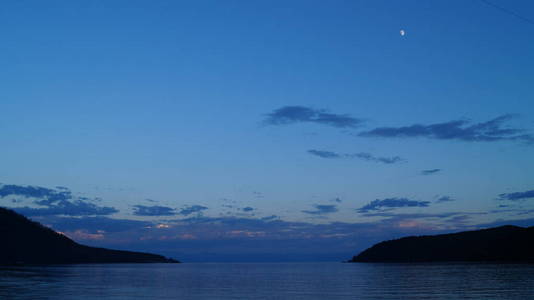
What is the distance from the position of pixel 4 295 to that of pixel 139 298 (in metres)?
15.3

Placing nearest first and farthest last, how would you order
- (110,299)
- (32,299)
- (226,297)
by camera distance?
(32,299) < (110,299) < (226,297)

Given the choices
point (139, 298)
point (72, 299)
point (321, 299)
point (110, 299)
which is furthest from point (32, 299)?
point (321, 299)

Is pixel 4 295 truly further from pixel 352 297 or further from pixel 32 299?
pixel 352 297

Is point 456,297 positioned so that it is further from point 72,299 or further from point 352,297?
point 72,299

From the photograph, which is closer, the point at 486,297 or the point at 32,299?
the point at 32,299

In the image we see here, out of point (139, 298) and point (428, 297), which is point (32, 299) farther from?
point (428, 297)

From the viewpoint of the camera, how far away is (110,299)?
190ft

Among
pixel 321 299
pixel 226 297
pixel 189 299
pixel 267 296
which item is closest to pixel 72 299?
pixel 189 299

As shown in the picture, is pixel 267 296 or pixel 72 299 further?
pixel 267 296

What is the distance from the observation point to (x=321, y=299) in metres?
59.6

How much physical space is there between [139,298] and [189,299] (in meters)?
6.10

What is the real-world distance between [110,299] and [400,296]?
1376 inches

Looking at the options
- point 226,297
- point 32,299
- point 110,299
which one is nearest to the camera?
point 32,299

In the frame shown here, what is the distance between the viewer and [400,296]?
198ft
